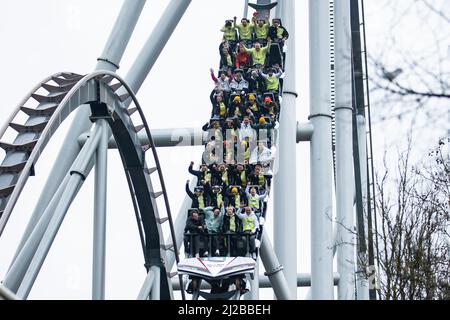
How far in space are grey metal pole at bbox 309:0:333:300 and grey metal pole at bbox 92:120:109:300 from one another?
4746 millimetres

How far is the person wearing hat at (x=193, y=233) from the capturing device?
1282 cm

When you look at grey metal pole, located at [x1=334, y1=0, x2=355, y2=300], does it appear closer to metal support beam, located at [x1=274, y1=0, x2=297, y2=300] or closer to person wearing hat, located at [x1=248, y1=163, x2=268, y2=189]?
metal support beam, located at [x1=274, y1=0, x2=297, y2=300]

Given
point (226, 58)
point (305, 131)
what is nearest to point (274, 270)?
point (305, 131)

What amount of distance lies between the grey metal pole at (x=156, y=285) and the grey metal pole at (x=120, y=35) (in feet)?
10.7

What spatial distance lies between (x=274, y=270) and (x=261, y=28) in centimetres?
407

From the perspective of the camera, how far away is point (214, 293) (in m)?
12.3

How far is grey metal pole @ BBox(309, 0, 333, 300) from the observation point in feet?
54.9

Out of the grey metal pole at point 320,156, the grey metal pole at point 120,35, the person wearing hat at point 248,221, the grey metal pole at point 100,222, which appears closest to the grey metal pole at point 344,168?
the grey metal pole at point 320,156

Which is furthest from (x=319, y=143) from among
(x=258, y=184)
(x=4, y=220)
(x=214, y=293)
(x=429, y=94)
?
(x=429, y=94)

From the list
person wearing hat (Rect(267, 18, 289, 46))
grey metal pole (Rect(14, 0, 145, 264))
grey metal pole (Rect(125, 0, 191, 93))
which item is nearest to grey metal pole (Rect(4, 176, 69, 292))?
grey metal pole (Rect(14, 0, 145, 264))

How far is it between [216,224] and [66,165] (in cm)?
282

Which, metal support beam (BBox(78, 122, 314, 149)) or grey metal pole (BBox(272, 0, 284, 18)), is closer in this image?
metal support beam (BBox(78, 122, 314, 149))

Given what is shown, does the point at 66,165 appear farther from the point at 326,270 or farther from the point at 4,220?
the point at 4,220
